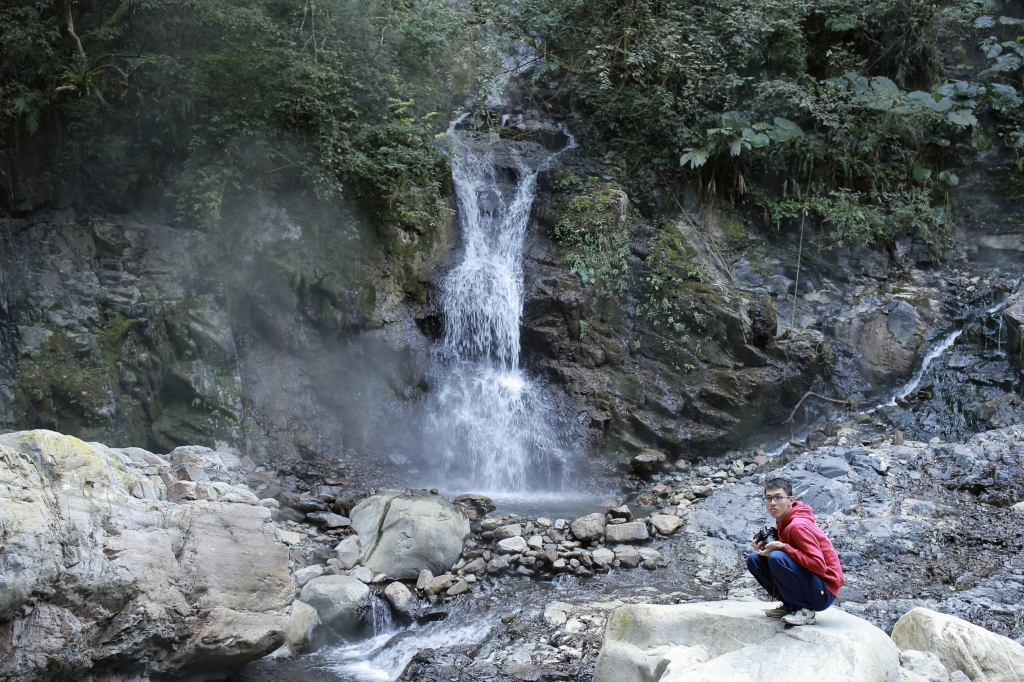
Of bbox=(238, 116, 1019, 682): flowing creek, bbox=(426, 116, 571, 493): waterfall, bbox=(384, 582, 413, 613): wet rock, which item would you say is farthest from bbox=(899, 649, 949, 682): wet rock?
bbox=(426, 116, 571, 493): waterfall

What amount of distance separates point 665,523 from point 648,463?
92.0 inches

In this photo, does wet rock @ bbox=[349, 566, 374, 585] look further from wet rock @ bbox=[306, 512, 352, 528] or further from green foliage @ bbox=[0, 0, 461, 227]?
green foliage @ bbox=[0, 0, 461, 227]

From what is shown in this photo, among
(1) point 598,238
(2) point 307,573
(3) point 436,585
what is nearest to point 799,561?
(3) point 436,585

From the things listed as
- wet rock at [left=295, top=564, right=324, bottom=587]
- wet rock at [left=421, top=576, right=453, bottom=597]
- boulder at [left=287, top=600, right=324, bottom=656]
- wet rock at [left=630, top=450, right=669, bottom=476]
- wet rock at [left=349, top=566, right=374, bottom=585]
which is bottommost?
boulder at [left=287, top=600, right=324, bottom=656]

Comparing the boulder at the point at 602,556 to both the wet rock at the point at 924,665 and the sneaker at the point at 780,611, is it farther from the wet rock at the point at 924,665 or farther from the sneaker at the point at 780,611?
the wet rock at the point at 924,665

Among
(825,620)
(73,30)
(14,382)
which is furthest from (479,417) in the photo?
(73,30)

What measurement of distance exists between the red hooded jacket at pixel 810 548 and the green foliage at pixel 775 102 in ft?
31.4

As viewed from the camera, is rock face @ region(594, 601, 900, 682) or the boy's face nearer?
rock face @ region(594, 601, 900, 682)

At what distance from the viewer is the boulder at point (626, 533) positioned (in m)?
7.35

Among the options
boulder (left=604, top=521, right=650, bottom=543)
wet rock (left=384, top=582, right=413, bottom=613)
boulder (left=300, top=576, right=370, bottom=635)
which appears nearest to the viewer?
boulder (left=300, top=576, right=370, bottom=635)

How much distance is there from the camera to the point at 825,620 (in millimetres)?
4031

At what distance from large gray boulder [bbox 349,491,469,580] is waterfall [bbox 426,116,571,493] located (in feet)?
8.19

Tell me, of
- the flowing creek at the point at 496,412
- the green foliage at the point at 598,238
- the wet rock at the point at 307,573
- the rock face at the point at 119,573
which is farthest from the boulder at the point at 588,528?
the green foliage at the point at 598,238

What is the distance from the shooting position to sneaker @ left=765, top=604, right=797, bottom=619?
13.3 ft
